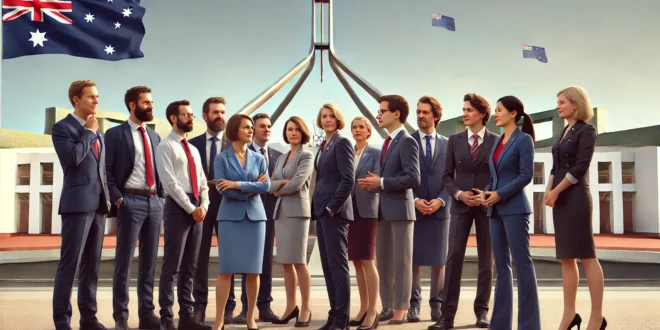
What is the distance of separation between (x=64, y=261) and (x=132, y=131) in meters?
1.00

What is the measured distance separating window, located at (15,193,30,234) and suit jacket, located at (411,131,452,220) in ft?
82.0

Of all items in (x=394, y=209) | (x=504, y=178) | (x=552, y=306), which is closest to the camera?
(x=504, y=178)

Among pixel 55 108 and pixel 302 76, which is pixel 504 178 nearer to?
pixel 302 76

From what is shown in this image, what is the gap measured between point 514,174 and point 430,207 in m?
1.25

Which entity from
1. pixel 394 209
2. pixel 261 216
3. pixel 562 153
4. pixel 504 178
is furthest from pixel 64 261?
pixel 562 153

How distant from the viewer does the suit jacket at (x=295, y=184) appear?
179 inches

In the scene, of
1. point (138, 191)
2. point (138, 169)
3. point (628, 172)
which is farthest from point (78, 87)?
point (628, 172)

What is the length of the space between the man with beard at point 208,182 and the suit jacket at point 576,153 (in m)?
2.36

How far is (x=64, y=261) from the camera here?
14.4ft

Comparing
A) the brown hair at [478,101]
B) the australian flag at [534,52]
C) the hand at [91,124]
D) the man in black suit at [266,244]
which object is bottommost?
the man in black suit at [266,244]

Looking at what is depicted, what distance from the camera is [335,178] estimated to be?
4.44 meters

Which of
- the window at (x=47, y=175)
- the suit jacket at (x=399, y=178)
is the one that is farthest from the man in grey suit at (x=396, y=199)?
the window at (x=47, y=175)

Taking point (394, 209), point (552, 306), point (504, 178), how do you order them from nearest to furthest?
1. point (504, 178)
2. point (394, 209)
3. point (552, 306)

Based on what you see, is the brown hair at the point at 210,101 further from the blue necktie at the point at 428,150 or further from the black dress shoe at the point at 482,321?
the black dress shoe at the point at 482,321
